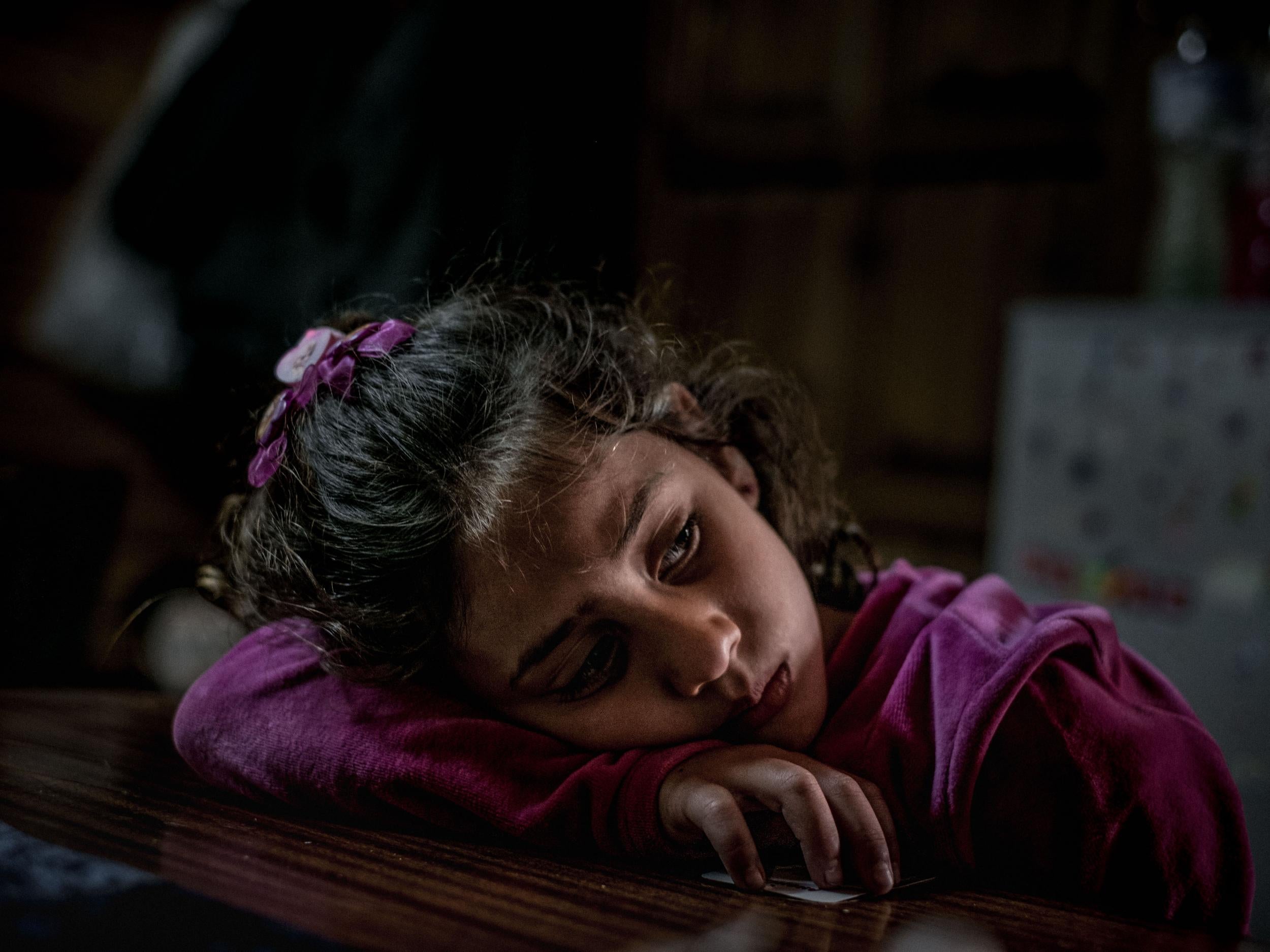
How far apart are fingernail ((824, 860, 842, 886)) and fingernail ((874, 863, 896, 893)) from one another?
0.06ft

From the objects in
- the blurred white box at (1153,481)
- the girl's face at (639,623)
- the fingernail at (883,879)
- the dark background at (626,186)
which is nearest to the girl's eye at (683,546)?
the girl's face at (639,623)

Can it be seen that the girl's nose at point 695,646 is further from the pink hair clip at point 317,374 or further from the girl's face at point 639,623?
the pink hair clip at point 317,374

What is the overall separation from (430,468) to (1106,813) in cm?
42

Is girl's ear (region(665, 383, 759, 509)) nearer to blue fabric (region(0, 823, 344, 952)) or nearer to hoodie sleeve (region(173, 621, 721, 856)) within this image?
hoodie sleeve (region(173, 621, 721, 856))

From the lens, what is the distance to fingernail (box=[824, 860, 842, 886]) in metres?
0.52

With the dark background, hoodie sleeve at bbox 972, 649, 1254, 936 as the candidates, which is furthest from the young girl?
the dark background

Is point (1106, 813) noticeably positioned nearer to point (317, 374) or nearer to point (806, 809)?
point (806, 809)

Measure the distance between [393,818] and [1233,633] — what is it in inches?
57.8

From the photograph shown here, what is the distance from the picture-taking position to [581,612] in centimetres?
60

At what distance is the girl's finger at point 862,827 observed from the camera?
52cm

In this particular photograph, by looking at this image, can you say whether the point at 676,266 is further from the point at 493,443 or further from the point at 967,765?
the point at 967,765

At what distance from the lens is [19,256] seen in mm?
1835

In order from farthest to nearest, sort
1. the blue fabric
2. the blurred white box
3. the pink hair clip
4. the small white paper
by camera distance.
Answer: the blurred white box
the pink hair clip
the small white paper
the blue fabric

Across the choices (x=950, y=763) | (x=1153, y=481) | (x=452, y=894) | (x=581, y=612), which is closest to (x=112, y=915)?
(x=452, y=894)
